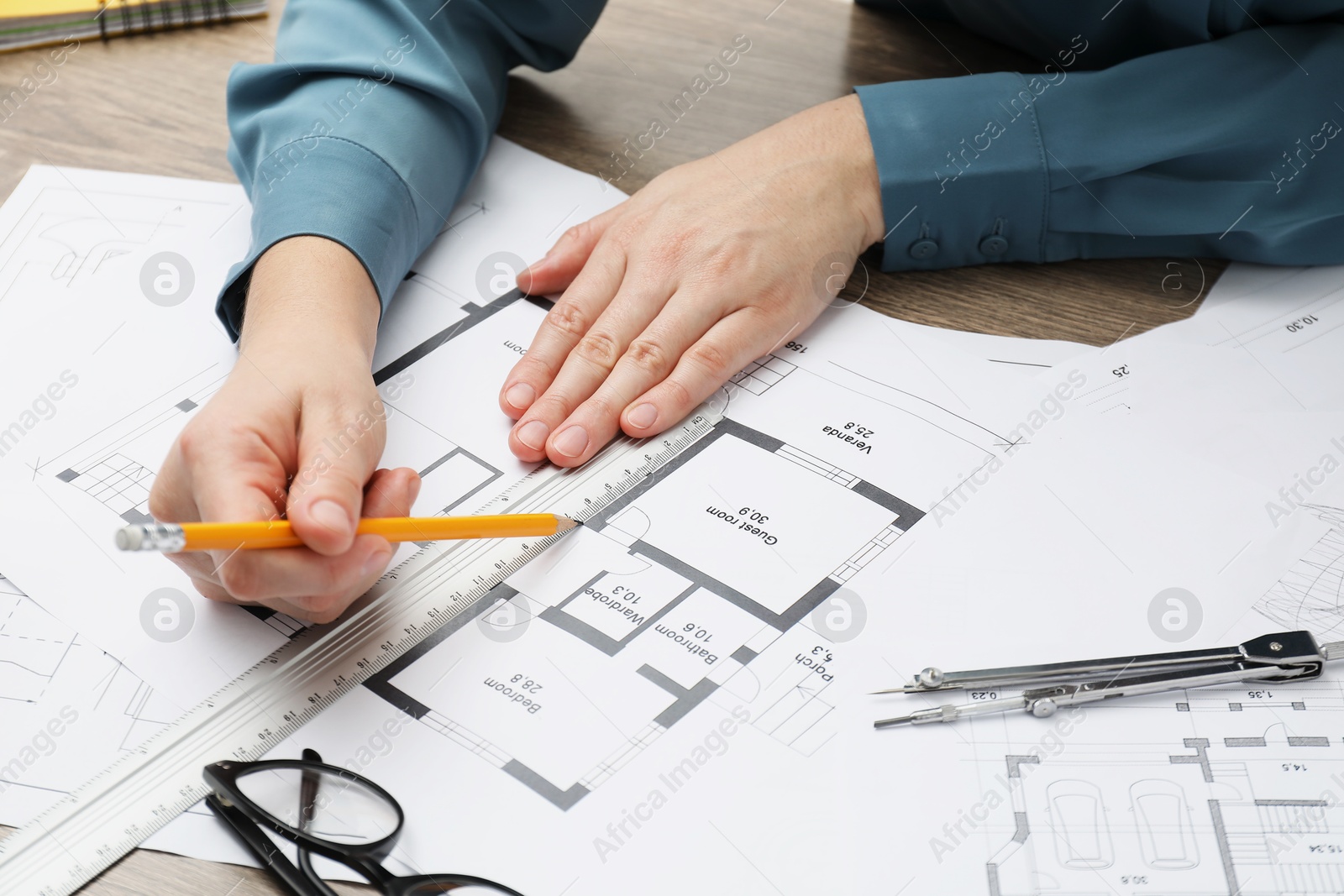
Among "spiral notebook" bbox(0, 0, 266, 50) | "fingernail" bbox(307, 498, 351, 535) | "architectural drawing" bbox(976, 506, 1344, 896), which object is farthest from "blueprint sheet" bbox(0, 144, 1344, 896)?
"spiral notebook" bbox(0, 0, 266, 50)

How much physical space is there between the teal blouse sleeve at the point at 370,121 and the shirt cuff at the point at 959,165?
15.9 inches

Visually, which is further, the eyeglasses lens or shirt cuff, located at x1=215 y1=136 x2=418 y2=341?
shirt cuff, located at x1=215 y1=136 x2=418 y2=341

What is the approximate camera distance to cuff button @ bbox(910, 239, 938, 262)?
997mm

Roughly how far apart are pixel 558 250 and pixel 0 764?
1.96ft

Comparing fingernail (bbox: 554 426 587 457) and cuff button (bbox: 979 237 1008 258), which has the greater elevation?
fingernail (bbox: 554 426 587 457)

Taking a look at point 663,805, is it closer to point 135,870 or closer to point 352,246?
point 135,870

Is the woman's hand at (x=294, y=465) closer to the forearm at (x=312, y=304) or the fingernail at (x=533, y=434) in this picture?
the forearm at (x=312, y=304)

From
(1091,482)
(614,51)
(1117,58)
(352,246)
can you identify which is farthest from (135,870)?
(1117,58)

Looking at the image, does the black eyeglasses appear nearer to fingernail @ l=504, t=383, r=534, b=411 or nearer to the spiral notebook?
fingernail @ l=504, t=383, r=534, b=411

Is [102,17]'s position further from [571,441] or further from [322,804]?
[322,804]

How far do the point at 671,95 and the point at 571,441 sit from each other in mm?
547

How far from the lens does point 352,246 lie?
90cm

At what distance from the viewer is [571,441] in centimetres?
84

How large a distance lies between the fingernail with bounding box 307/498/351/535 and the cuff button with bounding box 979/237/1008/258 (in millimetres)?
664
